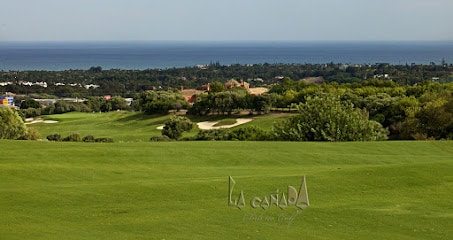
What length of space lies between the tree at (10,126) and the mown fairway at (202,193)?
15005mm

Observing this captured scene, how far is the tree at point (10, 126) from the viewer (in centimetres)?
4338

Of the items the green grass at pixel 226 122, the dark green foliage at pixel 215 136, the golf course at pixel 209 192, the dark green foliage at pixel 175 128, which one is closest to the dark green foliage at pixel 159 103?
the green grass at pixel 226 122

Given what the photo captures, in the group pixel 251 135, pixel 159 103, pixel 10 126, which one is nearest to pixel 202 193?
pixel 251 135

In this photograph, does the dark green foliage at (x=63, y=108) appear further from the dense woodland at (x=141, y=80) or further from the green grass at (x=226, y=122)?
the dense woodland at (x=141, y=80)

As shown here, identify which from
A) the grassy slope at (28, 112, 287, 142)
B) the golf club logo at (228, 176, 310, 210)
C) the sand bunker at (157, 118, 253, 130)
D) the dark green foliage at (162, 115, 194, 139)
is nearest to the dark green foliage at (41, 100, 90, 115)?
the grassy slope at (28, 112, 287, 142)

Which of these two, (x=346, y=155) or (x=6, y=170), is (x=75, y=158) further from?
(x=346, y=155)

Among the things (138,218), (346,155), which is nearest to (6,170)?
(138,218)

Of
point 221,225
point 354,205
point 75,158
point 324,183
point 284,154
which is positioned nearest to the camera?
point 221,225

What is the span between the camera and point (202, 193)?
1847cm

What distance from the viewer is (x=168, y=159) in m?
26.7

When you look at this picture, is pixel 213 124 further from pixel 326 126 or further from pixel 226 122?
pixel 326 126

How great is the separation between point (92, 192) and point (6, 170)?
5.81m

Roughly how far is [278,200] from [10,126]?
31668 millimetres

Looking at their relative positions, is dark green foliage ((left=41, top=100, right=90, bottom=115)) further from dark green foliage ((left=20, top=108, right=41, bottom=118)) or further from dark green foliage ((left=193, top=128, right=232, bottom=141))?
dark green foliage ((left=193, top=128, right=232, bottom=141))
